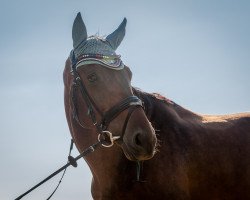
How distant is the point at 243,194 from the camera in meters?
5.70

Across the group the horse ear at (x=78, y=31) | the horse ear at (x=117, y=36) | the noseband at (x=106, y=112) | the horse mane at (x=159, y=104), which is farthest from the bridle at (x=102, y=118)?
the horse ear at (x=117, y=36)

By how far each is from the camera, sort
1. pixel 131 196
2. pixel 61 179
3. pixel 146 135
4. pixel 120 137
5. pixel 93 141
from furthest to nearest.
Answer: pixel 61 179 → pixel 93 141 → pixel 131 196 → pixel 120 137 → pixel 146 135

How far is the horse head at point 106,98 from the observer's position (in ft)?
14.7

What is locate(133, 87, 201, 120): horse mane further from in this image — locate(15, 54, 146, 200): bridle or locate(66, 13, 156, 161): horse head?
locate(15, 54, 146, 200): bridle

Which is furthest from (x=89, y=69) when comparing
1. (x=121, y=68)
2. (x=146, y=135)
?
(x=146, y=135)

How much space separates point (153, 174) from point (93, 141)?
1.01 meters

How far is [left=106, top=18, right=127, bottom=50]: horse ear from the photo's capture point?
19.9 ft

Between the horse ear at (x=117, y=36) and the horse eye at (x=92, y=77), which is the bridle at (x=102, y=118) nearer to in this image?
the horse eye at (x=92, y=77)

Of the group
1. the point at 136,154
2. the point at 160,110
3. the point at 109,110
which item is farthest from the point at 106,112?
the point at 160,110

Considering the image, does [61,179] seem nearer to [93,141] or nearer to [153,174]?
[93,141]

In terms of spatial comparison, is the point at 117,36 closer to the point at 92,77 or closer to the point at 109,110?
the point at 92,77

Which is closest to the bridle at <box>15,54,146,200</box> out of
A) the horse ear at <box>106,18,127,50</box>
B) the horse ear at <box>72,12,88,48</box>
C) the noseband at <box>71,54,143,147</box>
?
the noseband at <box>71,54,143,147</box>

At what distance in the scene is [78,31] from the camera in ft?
18.7

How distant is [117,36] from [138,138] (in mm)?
2355
